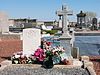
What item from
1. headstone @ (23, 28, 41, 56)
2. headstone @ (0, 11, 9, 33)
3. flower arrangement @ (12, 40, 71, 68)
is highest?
headstone @ (0, 11, 9, 33)

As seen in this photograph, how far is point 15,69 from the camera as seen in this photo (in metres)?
5.37

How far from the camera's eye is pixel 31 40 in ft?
21.0

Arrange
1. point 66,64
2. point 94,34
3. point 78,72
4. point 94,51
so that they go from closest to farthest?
point 78,72, point 66,64, point 94,51, point 94,34

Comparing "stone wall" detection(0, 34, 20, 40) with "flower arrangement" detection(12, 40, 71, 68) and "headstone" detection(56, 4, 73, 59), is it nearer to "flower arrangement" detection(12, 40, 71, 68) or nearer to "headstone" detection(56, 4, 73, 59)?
"headstone" detection(56, 4, 73, 59)

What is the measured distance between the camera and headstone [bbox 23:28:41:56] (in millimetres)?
6348

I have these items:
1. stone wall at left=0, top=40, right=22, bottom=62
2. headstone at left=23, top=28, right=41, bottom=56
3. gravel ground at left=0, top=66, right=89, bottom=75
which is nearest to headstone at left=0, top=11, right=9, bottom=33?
stone wall at left=0, top=40, right=22, bottom=62

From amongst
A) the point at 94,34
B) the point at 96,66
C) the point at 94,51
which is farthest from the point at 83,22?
the point at 96,66

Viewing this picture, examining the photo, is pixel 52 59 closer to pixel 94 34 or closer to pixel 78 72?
pixel 78 72

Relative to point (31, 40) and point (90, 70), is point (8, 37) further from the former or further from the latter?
point (90, 70)

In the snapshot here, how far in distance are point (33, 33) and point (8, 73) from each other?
1764mm

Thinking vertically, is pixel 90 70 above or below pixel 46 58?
below

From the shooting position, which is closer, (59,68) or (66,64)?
(59,68)

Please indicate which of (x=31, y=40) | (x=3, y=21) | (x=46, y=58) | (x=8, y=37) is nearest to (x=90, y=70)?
(x=46, y=58)

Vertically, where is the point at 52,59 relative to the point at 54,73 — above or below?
above
